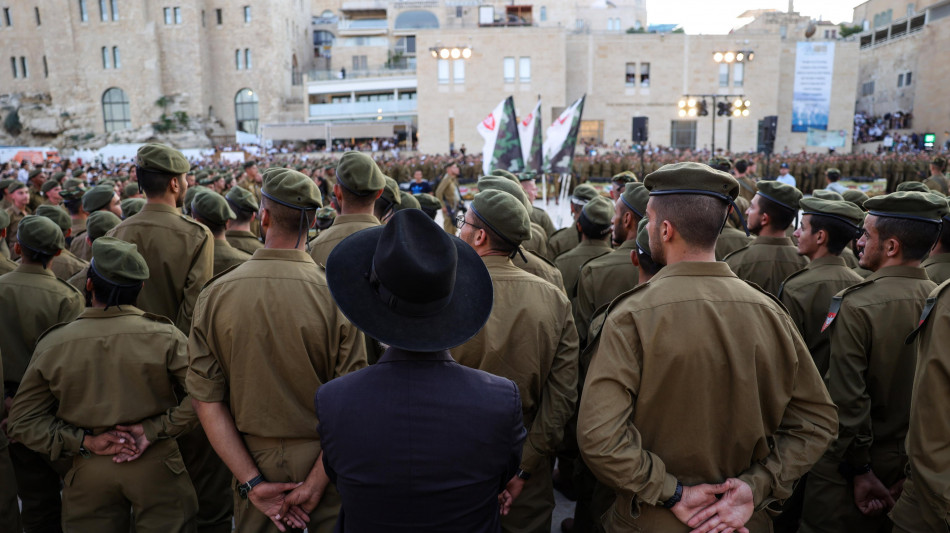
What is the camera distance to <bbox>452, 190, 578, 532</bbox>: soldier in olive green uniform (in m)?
2.71

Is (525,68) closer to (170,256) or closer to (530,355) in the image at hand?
(170,256)

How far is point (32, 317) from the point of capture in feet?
11.6

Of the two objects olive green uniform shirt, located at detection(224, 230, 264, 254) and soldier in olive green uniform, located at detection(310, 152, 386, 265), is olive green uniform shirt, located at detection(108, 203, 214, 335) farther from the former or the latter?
olive green uniform shirt, located at detection(224, 230, 264, 254)

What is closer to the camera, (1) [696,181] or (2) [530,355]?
(1) [696,181]

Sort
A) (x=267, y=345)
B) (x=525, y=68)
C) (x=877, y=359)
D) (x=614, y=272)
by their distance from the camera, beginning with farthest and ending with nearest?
(x=525, y=68)
(x=614, y=272)
(x=877, y=359)
(x=267, y=345)

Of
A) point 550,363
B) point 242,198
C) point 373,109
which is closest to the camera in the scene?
point 550,363

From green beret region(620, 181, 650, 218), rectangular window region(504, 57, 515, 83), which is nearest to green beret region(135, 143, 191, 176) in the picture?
green beret region(620, 181, 650, 218)

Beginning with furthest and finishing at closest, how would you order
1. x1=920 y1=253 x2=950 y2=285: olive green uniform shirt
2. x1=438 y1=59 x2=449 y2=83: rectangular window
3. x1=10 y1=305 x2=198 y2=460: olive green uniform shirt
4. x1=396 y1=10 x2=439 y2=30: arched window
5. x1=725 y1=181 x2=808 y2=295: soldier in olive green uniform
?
1. x1=396 y1=10 x2=439 y2=30: arched window
2. x1=438 y1=59 x2=449 y2=83: rectangular window
3. x1=725 y1=181 x2=808 y2=295: soldier in olive green uniform
4. x1=920 y1=253 x2=950 y2=285: olive green uniform shirt
5. x1=10 y1=305 x2=198 y2=460: olive green uniform shirt

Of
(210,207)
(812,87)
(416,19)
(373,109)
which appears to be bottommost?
(210,207)

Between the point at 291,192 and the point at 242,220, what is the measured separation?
2.94 metres

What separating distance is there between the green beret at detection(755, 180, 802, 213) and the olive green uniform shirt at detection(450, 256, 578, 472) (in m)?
2.08

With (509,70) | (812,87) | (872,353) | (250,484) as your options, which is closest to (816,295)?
(872,353)

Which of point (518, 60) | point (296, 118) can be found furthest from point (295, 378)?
point (296, 118)

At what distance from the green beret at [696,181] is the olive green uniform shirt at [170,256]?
116 inches
